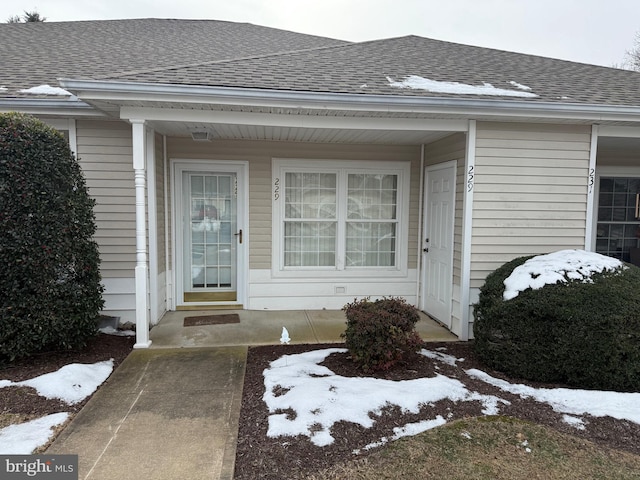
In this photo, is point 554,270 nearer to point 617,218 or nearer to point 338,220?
point 338,220

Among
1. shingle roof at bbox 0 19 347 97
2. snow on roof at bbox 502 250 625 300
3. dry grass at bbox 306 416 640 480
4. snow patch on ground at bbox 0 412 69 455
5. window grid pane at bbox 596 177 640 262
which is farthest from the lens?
window grid pane at bbox 596 177 640 262

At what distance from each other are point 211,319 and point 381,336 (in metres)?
2.80

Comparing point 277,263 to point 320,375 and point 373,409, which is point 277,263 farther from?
point 373,409

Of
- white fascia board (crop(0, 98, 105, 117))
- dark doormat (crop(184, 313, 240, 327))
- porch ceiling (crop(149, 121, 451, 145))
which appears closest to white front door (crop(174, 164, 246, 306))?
dark doormat (crop(184, 313, 240, 327))

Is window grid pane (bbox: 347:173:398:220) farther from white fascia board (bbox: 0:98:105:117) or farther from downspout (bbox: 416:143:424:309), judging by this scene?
white fascia board (bbox: 0:98:105:117)

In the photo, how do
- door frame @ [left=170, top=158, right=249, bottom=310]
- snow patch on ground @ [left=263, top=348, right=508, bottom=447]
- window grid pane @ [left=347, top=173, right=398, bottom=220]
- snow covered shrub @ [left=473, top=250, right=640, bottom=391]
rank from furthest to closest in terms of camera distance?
window grid pane @ [left=347, top=173, right=398, bottom=220], door frame @ [left=170, top=158, right=249, bottom=310], snow covered shrub @ [left=473, top=250, right=640, bottom=391], snow patch on ground @ [left=263, top=348, right=508, bottom=447]

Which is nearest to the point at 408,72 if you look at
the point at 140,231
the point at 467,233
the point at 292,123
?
the point at 292,123

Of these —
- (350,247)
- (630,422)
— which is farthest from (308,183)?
(630,422)

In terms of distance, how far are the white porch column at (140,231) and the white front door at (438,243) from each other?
12.1ft

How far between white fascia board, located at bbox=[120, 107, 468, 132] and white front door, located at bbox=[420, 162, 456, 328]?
770mm

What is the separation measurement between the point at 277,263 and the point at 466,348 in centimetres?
291

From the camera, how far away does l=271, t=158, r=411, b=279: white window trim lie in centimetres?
630

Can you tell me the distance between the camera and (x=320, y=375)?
387cm

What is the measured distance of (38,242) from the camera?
13.2ft
